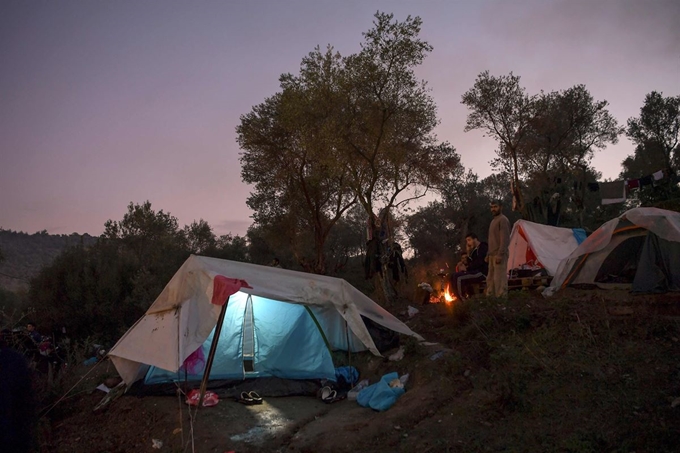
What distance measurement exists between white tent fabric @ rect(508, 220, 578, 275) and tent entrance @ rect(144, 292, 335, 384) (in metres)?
7.67

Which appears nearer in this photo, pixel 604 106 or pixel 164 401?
pixel 164 401

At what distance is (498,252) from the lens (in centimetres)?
906

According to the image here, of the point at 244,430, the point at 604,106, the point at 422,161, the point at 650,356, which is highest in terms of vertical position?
the point at 604,106

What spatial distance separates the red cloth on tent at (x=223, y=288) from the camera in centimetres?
697

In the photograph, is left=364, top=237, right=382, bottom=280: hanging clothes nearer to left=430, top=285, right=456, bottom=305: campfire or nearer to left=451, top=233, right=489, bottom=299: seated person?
left=430, top=285, right=456, bottom=305: campfire

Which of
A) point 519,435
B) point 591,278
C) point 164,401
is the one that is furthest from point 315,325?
point 591,278

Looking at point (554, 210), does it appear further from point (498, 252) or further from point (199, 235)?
point (199, 235)

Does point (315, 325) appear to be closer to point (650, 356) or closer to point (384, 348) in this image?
point (384, 348)

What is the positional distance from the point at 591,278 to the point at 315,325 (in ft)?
18.9

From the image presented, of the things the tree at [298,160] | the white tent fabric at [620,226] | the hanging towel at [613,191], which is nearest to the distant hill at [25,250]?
the tree at [298,160]

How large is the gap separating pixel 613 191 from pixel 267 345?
15.1 metres

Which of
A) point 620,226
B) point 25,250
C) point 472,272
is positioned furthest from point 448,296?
point 25,250

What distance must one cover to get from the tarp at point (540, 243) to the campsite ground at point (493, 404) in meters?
5.50

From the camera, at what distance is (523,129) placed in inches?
785
